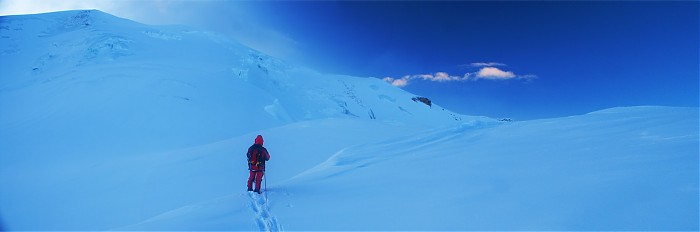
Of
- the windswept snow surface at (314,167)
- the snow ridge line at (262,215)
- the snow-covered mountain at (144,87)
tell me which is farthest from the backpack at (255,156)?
the snow-covered mountain at (144,87)

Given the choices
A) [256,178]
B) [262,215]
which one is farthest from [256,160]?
[262,215]

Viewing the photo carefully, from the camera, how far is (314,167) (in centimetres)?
1031

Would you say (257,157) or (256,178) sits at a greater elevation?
(257,157)

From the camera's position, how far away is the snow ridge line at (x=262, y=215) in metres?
5.45

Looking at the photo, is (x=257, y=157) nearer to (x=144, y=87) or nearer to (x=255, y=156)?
(x=255, y=156)

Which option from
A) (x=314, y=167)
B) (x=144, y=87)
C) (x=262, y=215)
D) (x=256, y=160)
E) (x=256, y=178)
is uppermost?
(x=144, y=87)

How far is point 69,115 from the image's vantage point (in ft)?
76.0

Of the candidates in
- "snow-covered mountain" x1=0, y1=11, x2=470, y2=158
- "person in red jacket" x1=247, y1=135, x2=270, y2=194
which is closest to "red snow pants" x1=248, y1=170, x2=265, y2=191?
"person in red jacket" x1=247, y1=135, x2=270, y2=194

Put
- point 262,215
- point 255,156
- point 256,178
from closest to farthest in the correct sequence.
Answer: point 262,215
point 256,178
point 255,156

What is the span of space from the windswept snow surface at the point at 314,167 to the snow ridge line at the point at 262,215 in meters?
0.04

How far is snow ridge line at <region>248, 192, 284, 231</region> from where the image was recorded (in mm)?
5445

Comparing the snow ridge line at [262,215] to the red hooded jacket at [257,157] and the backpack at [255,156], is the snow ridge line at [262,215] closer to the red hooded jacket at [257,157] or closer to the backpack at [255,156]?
the red hooded jacket at [257,157]

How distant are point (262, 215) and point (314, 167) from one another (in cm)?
434

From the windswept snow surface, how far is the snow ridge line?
4 cm
